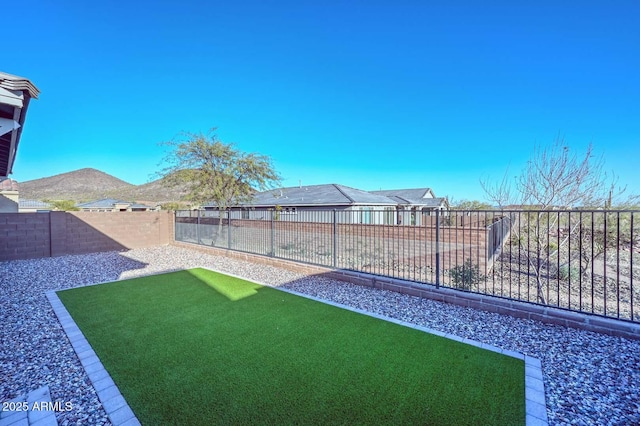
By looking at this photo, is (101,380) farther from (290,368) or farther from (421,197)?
(421,197)

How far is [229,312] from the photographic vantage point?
4.55m

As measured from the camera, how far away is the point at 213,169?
42.2 feet

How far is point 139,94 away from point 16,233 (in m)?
7.78

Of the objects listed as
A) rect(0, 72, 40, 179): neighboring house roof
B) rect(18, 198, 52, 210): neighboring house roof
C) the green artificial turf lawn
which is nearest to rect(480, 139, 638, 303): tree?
the green artificial turf lawn

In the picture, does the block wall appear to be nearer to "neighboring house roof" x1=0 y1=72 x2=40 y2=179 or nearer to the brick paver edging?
the brick paver edging

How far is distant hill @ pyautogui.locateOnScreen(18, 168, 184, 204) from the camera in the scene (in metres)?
40.2

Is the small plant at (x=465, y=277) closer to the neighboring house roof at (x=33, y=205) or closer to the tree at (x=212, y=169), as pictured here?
the tree at (x=212, y=169)

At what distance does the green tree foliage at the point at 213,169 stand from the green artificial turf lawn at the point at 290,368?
853cm

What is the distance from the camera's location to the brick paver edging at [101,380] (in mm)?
2158

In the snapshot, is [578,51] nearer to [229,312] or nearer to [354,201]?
[354,201]

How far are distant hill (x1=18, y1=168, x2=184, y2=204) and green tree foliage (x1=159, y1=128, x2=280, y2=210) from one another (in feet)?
94.2

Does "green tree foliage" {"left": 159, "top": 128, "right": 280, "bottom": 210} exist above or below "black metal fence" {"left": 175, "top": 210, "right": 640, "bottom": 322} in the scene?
above

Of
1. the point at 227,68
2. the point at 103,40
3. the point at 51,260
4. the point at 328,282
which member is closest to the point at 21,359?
the point at 328,282

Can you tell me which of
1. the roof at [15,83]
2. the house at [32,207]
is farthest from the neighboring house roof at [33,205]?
the roof at [15,83]
